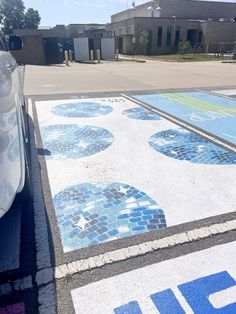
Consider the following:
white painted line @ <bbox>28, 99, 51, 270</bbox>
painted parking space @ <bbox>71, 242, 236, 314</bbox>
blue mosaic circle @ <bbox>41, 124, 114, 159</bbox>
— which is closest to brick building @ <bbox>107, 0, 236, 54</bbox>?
blue mosaic circle @ <bbox>41, 124, 114, 159</bbox>

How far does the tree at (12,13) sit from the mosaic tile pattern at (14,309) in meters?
87.3

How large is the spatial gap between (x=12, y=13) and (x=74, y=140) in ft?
290

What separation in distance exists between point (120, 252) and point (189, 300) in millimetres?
698

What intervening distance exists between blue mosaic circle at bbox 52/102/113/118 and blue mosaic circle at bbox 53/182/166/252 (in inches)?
144

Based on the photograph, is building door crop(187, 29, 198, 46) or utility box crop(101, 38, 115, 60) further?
building door crop(187, 29, 198, 46)

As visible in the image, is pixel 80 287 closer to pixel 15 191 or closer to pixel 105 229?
pixel 105 229

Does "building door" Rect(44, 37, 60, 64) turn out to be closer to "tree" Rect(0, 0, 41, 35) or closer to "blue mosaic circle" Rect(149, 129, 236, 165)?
"blue mosaic circle" Rect(149, 129, 236, 165)

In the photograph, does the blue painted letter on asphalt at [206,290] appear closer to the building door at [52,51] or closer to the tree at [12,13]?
the building door at [52,51]

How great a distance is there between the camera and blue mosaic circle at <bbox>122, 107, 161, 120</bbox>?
6656mm

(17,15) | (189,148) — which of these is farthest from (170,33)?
(17,15)

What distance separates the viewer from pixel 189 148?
4734 millimetres

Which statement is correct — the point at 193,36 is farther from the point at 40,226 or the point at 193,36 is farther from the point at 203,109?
the point at 40,226

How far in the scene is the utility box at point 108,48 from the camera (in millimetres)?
31203

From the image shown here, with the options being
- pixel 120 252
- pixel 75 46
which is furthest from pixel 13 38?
pixel 75 46
